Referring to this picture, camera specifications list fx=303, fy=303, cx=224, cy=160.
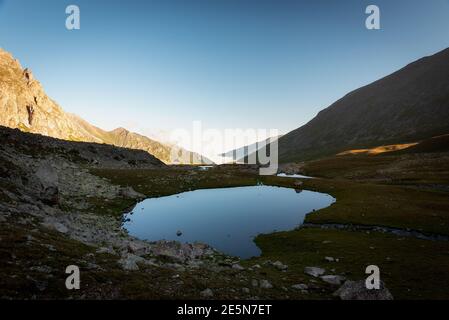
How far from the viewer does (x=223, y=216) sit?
53.7 m

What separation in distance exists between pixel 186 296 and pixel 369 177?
97.1 metres

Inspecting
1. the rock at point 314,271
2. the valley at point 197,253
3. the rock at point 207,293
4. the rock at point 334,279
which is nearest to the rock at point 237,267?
the valley at point 197,253

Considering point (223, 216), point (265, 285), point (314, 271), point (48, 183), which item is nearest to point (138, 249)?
point (265, 285)

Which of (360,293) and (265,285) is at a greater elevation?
(360,293)

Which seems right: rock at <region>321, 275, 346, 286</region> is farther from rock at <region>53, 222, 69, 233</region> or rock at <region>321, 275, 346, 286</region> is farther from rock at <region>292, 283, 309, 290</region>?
rock at <region>53, 222, 69, 233</region>

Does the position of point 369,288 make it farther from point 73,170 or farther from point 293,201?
point 73,170

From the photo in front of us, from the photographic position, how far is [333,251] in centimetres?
3369

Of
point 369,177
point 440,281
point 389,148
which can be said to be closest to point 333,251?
point 440,281

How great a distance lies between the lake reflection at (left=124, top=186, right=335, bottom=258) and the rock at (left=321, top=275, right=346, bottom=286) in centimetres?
1137

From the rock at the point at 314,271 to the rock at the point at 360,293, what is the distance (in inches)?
189

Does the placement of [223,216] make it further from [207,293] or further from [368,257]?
[207,293]

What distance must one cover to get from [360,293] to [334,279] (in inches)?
173

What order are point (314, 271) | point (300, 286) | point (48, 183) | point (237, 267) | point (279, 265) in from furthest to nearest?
point (48, 183) → point (279, 265) → point (237, 267) → point (314, 271) → point (300, 286)

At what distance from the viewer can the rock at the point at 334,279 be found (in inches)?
948
